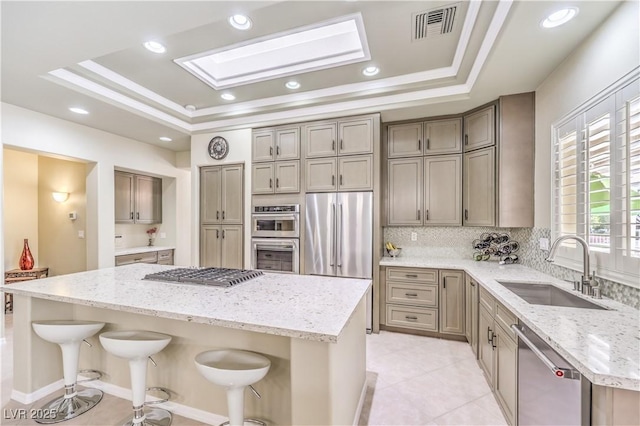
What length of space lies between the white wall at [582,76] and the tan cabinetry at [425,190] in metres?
0.85

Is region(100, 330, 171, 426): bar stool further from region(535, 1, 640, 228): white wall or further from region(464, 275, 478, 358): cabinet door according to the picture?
region(535, 1, 640, 228): white wall

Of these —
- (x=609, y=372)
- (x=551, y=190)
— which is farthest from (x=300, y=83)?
(x=609, y=372)

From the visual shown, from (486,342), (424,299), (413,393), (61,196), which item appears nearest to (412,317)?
(424,299)

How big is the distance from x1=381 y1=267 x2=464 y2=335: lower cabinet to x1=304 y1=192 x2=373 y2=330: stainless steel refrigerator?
265mm

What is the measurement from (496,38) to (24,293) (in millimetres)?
3802

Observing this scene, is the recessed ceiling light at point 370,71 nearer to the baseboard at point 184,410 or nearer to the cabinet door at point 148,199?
the baseboard at point 184,410

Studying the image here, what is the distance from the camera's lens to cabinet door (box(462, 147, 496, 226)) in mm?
3109

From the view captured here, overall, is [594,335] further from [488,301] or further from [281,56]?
[281,56]

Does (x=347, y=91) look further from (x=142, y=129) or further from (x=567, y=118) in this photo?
(x=142, y=129)

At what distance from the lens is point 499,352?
79.6 inches

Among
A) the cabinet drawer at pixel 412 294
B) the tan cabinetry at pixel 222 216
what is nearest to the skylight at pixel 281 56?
the tan cabinetry at pixel 222 216

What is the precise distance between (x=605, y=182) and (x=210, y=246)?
431 centimetres

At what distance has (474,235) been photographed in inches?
144

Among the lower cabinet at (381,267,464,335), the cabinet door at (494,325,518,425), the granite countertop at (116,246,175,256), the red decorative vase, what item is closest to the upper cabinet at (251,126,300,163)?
the lower cabinet at (381,267,464,335)
